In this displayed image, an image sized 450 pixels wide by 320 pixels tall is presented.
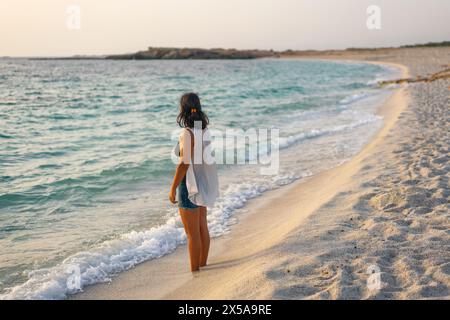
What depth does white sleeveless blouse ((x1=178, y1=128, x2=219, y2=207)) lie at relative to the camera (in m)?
4.45

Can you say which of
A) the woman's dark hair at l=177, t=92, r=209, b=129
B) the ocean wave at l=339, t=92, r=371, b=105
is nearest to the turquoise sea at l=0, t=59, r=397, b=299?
the woman's dark hair at l=177, t=92, r=209, b=129

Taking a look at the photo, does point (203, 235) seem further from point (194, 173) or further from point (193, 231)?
point (194, 173)

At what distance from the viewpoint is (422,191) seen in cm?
608

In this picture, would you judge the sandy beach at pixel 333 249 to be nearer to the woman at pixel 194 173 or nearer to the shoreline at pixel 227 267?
the shoreline at pixel 227 267

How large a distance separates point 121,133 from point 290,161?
6654 mm

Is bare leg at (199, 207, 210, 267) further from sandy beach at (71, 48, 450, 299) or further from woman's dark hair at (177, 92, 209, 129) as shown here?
woman's dark hair at (177, 92, 209, 129)

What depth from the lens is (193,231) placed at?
4637mm

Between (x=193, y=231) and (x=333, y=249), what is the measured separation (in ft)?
4.70

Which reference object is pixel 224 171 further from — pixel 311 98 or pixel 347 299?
pixel 311 98

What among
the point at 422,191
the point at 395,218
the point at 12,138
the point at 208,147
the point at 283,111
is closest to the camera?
the point at 208,147

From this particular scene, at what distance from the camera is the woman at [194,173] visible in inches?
171

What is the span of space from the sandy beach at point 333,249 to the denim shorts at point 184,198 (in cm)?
74

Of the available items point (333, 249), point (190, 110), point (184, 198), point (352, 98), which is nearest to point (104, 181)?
point (184, 198)
